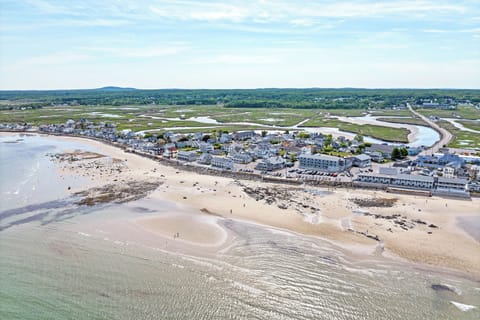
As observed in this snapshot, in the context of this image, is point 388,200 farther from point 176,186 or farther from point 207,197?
point 176,186

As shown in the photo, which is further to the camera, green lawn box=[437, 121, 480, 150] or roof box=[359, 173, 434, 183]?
green lawn box=[437, 121, 480, 150]

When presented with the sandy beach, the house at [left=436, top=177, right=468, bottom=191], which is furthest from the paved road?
the sandy beach

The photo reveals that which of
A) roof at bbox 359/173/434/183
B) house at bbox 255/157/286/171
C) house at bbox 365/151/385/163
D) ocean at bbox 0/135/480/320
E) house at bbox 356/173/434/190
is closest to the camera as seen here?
ocean at bbox 0/135/480/320

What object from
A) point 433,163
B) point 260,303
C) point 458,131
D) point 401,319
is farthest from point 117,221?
point 458,131

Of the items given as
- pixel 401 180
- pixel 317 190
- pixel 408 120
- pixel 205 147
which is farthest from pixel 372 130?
pixel 317 190

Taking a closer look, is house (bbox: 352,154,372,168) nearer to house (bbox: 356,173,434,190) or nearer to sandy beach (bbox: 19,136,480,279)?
house (bbox: 356,173,434,190)

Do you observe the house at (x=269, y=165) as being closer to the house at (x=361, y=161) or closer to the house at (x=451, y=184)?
the house at (x=361, y=161)
